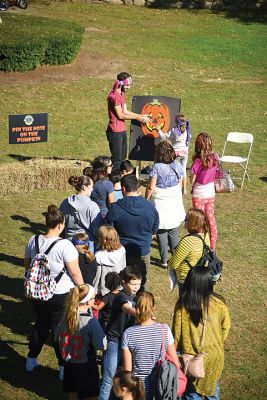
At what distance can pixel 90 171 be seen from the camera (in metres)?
11.6

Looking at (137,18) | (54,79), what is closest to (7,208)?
(54,79)

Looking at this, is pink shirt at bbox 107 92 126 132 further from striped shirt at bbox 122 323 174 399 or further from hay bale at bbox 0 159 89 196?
striped shirt at bbox 122 323 174 399

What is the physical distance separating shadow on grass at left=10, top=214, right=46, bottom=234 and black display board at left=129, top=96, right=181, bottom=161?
245 centimetres

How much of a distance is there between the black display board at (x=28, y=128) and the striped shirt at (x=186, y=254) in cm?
851

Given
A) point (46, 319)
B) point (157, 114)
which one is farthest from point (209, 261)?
point (157, 114)

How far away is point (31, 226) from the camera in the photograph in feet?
45.7

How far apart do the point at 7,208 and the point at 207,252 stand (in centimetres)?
688

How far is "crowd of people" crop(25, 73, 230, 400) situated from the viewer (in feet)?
23.3

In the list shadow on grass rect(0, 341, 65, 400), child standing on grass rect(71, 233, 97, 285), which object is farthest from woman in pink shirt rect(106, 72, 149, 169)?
shadow on grass rect(0, 341, 65, 400)

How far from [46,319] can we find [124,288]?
4.34 ft

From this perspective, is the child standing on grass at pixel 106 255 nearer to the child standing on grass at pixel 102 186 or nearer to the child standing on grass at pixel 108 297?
the child standing on grass at pixel 108 297

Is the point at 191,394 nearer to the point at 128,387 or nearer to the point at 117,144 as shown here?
the point at 128,387

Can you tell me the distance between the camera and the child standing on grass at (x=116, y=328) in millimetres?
7738

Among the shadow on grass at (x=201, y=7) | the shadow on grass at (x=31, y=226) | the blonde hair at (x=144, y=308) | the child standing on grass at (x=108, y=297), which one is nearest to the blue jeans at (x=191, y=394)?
the blonde hair at (x=144, y=308)
